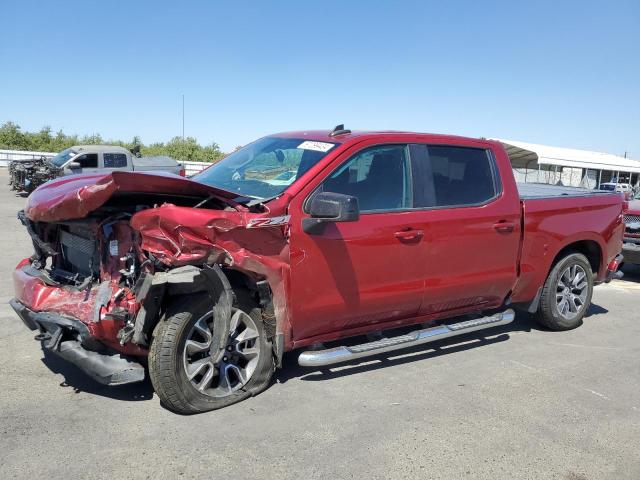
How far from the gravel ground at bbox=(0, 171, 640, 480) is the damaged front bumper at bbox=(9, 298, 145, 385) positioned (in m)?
0.32

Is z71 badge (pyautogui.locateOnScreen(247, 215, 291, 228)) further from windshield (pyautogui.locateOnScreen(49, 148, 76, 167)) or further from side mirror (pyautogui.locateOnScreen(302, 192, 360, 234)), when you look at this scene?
windshield (pyautogui.locateOnScreen(49, 148, 76, 167))

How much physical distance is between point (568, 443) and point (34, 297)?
371 centimetres

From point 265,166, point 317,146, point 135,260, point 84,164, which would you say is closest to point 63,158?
point 84,164

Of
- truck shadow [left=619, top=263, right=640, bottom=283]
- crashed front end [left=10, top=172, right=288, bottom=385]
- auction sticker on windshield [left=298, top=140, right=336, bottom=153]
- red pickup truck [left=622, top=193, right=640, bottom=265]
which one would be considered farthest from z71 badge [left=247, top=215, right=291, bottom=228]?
truck shadow [left=619, top=263, right=640, bottom=283]

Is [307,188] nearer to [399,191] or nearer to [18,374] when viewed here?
A: [399,191]

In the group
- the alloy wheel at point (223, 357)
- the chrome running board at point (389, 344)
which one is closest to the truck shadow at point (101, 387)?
the alloy wheel at point (223, 357)

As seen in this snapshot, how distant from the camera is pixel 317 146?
4367mm

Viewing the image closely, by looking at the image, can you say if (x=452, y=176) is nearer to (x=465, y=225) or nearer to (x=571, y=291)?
(x=465, y=225)

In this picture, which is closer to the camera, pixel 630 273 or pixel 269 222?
pixel 269 222

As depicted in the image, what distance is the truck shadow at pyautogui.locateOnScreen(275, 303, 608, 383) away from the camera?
4445mm

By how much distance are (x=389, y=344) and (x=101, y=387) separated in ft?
7.13

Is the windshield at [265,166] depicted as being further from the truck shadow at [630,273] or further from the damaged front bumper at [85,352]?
the truck shadow at [630,273]

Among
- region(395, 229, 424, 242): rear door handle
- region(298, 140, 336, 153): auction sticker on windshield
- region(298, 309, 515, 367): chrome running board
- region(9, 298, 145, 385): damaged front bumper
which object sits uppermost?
region(298, 140, 336, 153): auction sticker on windshield

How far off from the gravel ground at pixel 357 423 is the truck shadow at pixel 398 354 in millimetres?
24
